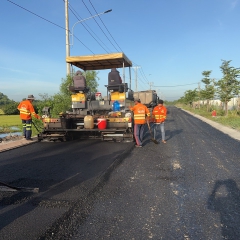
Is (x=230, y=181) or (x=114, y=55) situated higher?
(x=114, y=55)

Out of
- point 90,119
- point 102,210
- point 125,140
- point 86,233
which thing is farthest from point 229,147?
point 86,233

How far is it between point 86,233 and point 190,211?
→ 1414 millimetres

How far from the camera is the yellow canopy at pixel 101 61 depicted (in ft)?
28.6

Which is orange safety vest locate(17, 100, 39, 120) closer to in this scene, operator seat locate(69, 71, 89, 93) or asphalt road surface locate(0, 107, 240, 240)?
operator seat locate(69, 71, 89, 93)

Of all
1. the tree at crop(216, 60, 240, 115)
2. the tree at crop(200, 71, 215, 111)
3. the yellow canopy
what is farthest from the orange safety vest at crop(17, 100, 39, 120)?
the tree at crop(200, 71, 215, 111)

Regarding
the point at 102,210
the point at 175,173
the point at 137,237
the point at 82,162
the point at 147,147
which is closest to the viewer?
the point at 137,237

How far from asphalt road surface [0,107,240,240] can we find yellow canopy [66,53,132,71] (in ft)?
13.1

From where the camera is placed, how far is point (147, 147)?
7605 millimetres

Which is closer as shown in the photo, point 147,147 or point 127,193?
point 127,193

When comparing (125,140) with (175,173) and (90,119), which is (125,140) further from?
(175,173)

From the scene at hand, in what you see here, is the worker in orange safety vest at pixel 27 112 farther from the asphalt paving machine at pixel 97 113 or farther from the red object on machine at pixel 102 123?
the red object on machine at pixel 102 123

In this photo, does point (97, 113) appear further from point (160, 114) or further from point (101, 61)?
point (160, 114)

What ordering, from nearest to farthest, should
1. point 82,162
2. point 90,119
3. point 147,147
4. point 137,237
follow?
point 137,237 < point 82,162 < point 147,147 < point 90,119

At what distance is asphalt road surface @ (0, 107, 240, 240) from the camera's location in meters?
2.68
